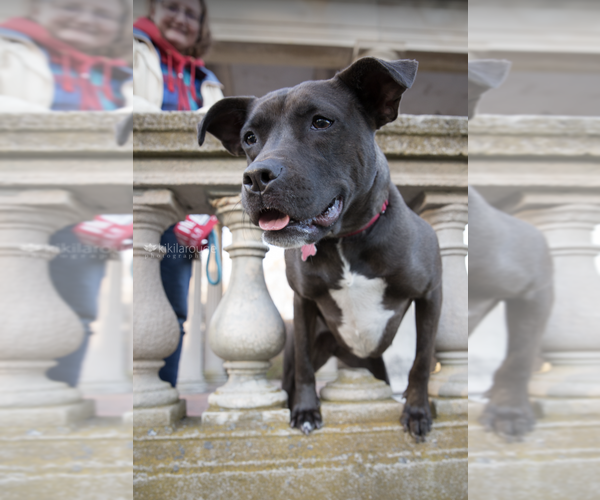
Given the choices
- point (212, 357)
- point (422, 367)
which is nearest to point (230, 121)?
point (422, 367)

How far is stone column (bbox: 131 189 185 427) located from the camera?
5.49ft

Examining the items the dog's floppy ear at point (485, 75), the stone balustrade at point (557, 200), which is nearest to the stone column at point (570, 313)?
the stone balustrade at point (557, 200)

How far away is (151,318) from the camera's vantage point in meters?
1.73

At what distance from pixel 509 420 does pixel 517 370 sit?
0.38 ft

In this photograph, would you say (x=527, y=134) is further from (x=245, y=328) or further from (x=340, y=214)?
(x=245, y=328)

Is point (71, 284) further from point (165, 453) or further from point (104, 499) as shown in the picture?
point (165, 453)

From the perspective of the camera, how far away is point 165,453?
A: 1.54 metres

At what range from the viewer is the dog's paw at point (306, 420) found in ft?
5.31

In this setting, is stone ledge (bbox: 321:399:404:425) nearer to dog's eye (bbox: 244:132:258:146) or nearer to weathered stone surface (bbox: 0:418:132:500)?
weathered stone surface (bbox: 0:418:132:500)

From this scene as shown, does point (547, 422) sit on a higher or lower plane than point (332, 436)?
higher

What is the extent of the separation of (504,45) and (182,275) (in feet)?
5.89

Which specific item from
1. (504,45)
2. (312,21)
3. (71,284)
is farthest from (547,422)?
(312,21)

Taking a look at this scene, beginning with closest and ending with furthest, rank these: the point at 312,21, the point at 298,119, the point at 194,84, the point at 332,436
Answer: the point at 298,119 → the point at 332,436 → the point at 194,84 → the point at 312,21

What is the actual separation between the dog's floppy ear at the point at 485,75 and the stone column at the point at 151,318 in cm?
136
